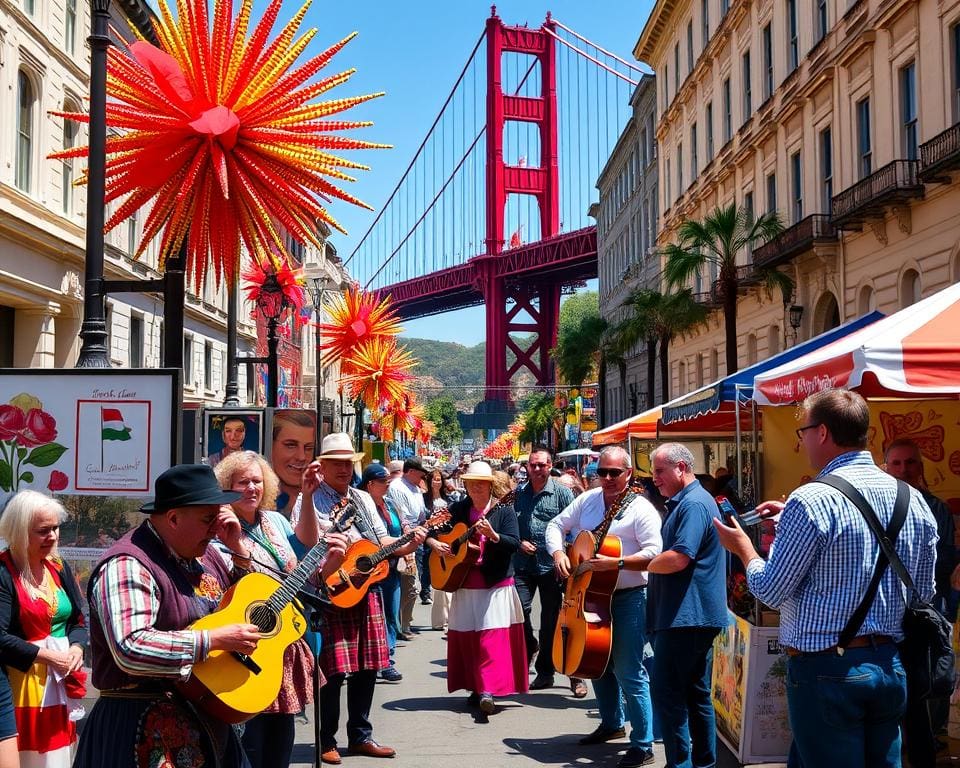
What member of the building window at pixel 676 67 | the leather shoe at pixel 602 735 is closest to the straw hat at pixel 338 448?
the leather shoe at pixel 602 735

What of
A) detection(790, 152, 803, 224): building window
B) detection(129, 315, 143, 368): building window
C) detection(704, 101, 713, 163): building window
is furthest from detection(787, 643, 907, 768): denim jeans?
detection(704, 101, 713, 163): building window

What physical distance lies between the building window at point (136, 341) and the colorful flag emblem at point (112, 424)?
2308 centimetres

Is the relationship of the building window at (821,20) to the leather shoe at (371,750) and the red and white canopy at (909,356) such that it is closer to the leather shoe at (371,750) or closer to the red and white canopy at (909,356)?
the red and white canopy at (909,356)

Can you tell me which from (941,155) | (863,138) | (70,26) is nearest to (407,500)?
(941,155)

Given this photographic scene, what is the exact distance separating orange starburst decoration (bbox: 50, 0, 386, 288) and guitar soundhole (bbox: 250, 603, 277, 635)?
10.3ft

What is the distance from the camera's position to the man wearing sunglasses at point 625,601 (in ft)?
21.9

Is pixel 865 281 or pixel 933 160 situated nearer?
pixel 933 160

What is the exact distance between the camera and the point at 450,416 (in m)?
155

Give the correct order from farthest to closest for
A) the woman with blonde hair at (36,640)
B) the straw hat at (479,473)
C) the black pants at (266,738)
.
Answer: the straw hat at (479,473)
the black pants at (266,738)
the woman with blonde hair at (36,640)

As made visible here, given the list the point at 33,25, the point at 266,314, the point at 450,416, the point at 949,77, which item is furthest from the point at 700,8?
the point at 450,416

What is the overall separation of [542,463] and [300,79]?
432cm

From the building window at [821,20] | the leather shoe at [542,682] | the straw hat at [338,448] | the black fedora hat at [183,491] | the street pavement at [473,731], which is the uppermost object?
the building window at [821,20]

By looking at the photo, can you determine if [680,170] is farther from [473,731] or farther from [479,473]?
[473,731]

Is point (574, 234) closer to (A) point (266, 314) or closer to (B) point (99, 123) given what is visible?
(A) point (266, 314)
